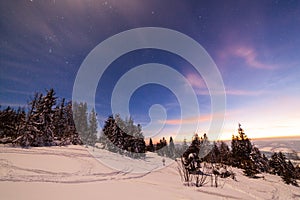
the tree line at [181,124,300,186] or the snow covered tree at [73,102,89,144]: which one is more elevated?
the snow covered tree at [73,102,89,144]

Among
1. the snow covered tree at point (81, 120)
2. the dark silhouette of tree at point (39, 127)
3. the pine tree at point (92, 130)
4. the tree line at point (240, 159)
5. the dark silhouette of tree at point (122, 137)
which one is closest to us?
the tree line at point (240, 159)

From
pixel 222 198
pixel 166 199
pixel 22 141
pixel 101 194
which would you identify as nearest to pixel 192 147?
pixel 222 198

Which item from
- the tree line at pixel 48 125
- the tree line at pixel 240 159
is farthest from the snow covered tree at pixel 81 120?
the tree line at pixel 240 159

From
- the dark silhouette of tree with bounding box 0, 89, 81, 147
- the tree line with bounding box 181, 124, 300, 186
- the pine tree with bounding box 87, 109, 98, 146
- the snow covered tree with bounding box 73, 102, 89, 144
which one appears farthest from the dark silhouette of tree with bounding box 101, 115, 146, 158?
the tree line with bounding box 181, 124, 300, 186

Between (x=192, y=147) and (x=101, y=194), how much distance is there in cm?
1603

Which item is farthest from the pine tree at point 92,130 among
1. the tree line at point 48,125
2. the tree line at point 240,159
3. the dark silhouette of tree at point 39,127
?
the tree line at point 240,159

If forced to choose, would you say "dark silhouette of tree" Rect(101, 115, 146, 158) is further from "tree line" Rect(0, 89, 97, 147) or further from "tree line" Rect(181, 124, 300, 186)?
"tree line" Rect(181, 124, 300, 186)

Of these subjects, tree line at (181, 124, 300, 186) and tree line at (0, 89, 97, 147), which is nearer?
tree line at (181, 124, 300, 186)

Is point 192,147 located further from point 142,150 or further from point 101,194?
point 142,150

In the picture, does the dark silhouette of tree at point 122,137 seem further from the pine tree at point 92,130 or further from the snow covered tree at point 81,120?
the snow covered tree at point 81,120

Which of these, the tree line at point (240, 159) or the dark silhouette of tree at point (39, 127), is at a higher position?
the dark silhouette of tree at point (39, 127)

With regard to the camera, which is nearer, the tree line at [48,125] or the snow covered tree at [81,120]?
the tree line at [48,125]

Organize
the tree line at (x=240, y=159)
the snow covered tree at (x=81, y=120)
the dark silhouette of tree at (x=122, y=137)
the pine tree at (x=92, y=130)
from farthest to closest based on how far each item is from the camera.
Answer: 1. the snow covered tree at (x=81, y=120)
2. the pine tree at (x=92, y=130)
3. the dark silhouette of tree at (x=122, y=137)
4. the tree line at (x=240, y=159)

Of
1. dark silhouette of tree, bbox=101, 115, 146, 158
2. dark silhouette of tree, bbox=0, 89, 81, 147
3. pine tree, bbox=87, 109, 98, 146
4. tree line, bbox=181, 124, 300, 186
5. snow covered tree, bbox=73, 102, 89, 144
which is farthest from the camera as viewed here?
snow covered tree, bbox=73, 102, 89, 144
